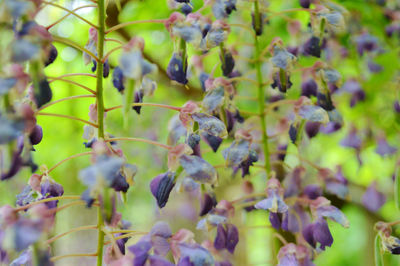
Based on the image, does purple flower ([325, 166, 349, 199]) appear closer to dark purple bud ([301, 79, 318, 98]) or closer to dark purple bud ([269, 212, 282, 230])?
dark purple bud ([301, 79, 318, 98])

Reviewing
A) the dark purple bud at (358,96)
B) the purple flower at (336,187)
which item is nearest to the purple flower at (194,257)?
the purple flower at (336,187)

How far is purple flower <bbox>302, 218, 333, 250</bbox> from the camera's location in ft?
3.72

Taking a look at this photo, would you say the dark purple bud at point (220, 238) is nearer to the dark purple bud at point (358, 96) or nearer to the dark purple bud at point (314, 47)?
the dark purple bud at point (314, 47)

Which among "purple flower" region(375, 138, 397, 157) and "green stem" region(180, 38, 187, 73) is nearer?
"green stem" region(180, 38, 187, 73)

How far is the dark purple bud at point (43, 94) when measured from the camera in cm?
76

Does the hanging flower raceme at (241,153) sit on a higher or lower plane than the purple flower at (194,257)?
higher

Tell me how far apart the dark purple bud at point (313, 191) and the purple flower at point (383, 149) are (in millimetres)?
945

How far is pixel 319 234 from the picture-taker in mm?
1144

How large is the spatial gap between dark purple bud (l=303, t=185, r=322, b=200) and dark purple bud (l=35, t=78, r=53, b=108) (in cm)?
84

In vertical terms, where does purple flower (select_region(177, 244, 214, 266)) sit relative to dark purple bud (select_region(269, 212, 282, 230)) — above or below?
above

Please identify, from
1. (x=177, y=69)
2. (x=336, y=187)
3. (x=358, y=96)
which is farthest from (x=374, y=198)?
(x=177, y=69)

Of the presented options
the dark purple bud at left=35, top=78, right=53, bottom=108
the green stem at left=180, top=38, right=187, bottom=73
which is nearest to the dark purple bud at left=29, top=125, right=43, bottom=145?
the dark purple bud at left=35, top=78, right=53, bottom=108

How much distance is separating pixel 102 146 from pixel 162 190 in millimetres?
216

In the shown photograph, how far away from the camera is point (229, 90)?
47.2 inches
